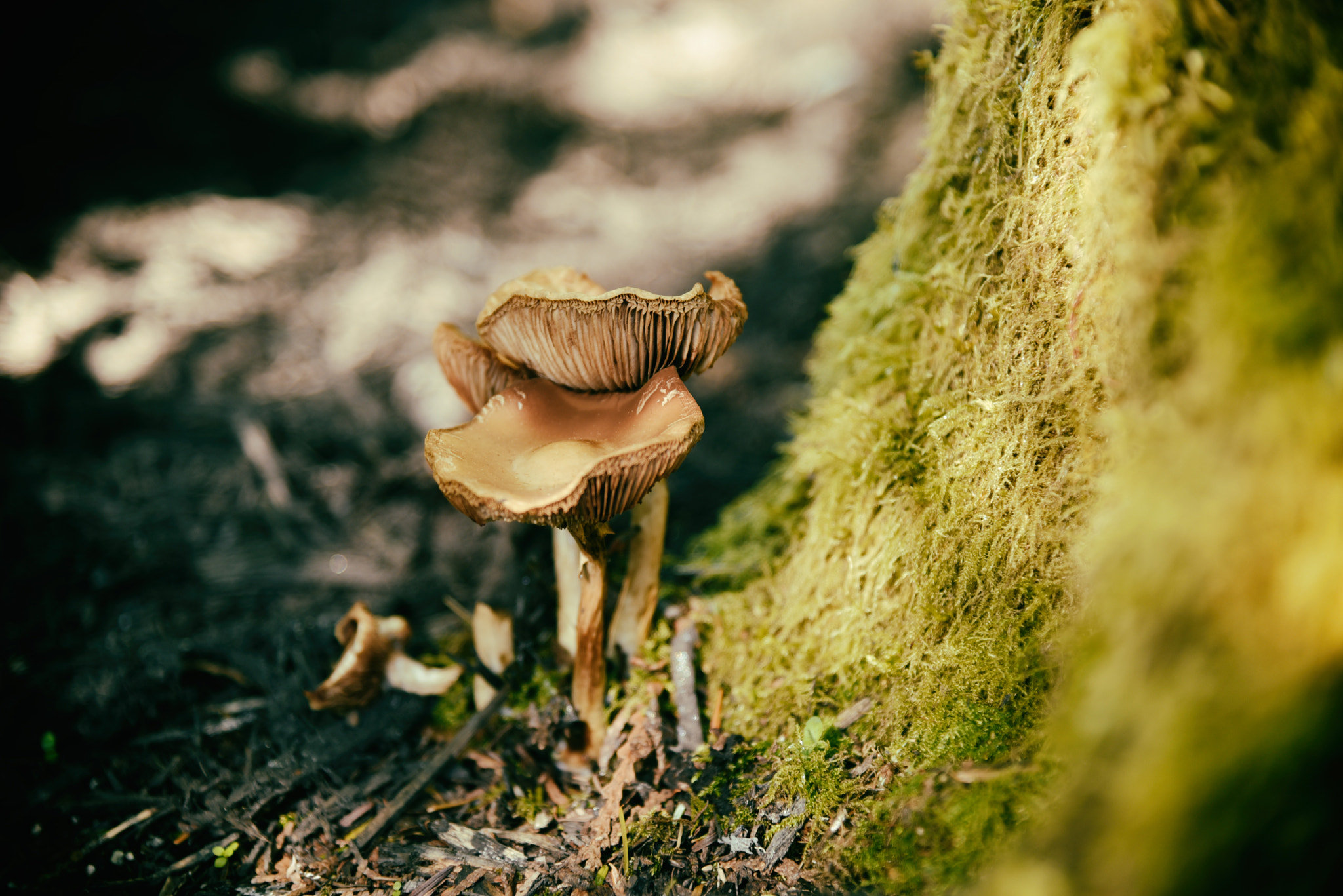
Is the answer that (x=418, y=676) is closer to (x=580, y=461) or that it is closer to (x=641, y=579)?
(x=641, y=579)

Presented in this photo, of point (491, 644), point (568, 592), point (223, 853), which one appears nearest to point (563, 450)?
point (568, 592)

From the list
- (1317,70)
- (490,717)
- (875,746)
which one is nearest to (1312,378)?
(1317,70)

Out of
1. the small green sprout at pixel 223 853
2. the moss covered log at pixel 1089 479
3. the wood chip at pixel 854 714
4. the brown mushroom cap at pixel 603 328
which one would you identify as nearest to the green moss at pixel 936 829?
the moss covered log at pixel 1089 479

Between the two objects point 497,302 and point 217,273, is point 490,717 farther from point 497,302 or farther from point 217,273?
point 217,273

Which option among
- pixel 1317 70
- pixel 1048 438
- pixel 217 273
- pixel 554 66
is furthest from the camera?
pixel 554 66

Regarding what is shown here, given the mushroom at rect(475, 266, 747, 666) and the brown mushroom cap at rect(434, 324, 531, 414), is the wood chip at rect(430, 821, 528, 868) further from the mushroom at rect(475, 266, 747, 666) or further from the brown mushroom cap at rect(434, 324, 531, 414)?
the brown mushroom cap at rect(434, 324, 531, 414)

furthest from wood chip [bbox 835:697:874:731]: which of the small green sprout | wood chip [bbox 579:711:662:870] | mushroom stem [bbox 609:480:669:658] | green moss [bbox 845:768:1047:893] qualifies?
the small green sprout
